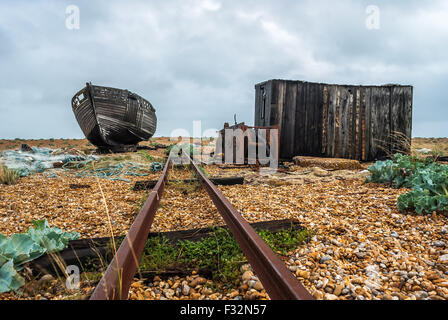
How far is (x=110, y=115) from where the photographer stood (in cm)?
1116

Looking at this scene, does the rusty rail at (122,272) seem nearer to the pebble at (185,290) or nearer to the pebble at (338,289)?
the pebble at (185,290)

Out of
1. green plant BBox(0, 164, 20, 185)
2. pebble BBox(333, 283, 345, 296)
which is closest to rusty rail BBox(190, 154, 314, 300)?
pebble BBox(333, 283, 345, 296)

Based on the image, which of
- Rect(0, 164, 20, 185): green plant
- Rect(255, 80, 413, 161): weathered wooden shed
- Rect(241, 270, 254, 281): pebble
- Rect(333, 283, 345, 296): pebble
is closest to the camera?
Rect(333, 283, 345, 296): pebble

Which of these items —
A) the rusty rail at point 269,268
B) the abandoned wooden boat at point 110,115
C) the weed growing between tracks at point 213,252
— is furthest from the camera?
the abandoned wooden boat at point 110,115

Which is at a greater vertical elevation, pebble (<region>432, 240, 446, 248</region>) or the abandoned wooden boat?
the abandoned wooden boat

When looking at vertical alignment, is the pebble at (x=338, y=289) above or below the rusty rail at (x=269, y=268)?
below

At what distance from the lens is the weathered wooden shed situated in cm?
930

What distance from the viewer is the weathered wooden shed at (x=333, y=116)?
9305mm

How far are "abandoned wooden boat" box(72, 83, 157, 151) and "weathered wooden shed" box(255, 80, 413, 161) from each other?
6216mm

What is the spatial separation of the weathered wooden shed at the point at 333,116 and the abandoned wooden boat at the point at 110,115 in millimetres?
6216

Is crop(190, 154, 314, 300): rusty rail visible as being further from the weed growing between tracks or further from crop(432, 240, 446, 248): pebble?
crop(432, 240, 446, 248): pebble

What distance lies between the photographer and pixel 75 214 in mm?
3137

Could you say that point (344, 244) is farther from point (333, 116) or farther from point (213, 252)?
point (333, 116)

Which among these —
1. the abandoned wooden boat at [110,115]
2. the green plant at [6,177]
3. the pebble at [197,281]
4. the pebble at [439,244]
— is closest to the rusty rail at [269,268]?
the pebble at [197,281]
